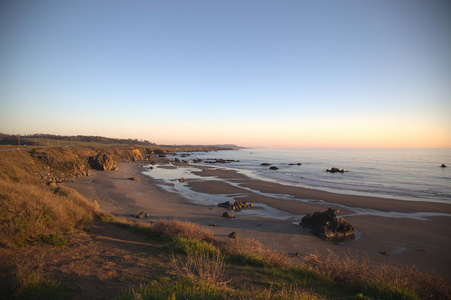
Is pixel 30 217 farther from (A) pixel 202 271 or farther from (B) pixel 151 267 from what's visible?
(A) pixel 202 271

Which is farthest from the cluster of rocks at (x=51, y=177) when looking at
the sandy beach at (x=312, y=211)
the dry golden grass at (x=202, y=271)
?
the dry golden grass at (x=202, y=271)

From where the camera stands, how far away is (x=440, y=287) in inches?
227

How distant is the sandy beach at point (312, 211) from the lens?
1066 cm

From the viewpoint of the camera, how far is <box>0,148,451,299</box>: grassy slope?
4520 millimetres

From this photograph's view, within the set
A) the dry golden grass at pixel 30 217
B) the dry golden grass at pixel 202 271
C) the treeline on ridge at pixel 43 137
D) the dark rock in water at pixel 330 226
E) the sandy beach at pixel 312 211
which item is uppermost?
the treeline on ridge at pixel 43 137

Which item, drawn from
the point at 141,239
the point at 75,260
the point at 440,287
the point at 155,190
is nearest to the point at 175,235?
the point at 141,239

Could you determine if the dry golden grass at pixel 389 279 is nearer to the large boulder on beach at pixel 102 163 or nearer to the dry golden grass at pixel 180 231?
the dry golden grass at pixel 180 231

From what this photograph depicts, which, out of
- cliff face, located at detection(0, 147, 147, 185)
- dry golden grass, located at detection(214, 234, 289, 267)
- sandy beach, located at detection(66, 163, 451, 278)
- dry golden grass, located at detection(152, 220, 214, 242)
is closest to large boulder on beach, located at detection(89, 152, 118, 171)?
cliff face, located at detection(0, 147, 147, 185)

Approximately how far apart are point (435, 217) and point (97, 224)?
2157 centimetres

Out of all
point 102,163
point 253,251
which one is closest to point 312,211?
point 253,251

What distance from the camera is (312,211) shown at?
1761 cm

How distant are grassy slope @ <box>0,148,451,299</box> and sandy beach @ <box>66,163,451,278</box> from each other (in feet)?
5.95

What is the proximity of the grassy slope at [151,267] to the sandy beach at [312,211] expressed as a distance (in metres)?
1.81

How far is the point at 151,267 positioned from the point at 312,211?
1440 centimetres
